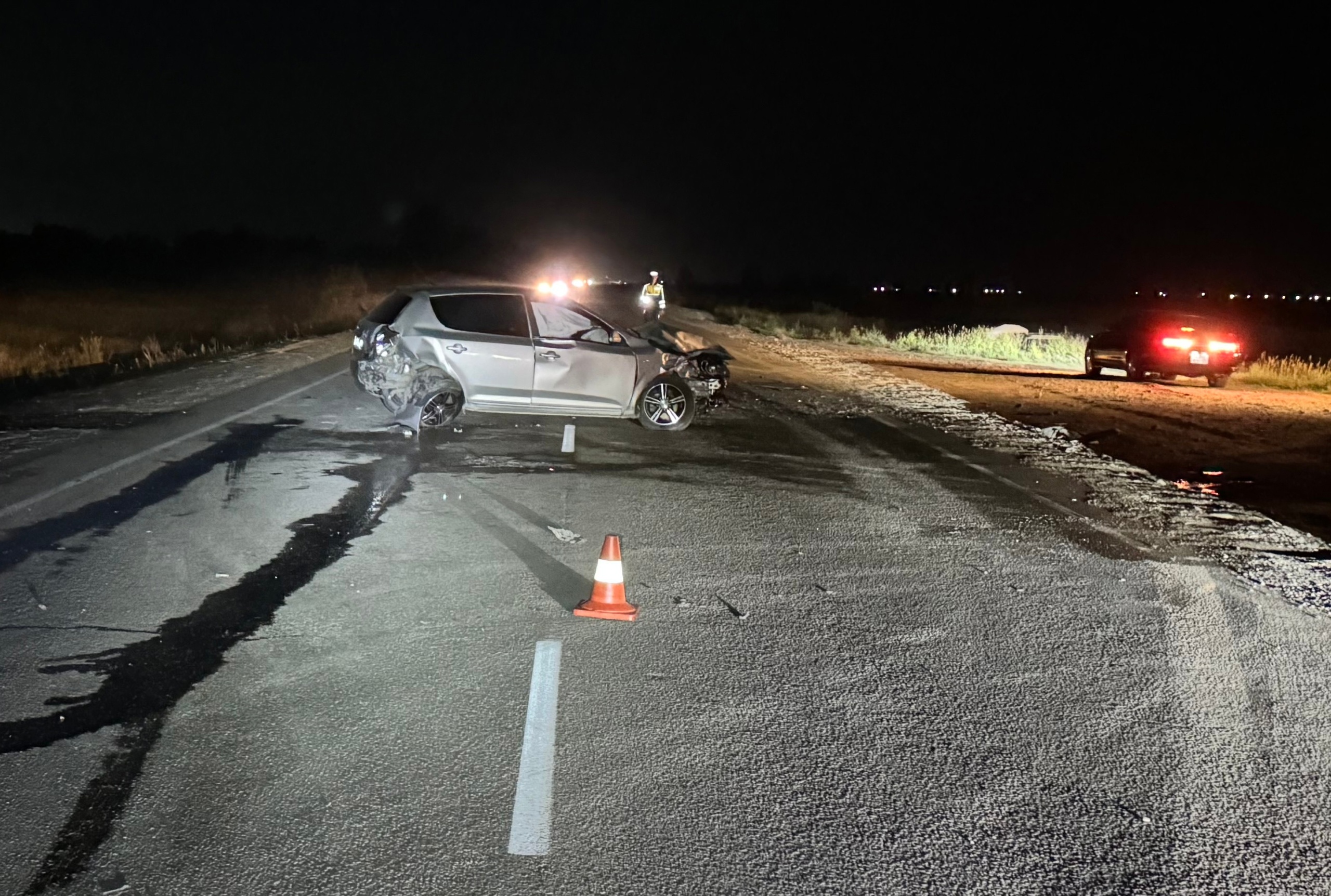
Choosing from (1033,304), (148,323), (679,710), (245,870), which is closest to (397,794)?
(245,870)

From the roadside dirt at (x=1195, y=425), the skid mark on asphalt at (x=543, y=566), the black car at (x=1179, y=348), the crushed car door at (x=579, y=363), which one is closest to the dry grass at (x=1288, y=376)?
the roadside dirt at (x=1195, y=425)

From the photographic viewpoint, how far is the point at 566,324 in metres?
13.4

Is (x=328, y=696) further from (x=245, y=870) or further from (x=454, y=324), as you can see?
(x=454, y=324)

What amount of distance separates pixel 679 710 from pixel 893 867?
4.91ft

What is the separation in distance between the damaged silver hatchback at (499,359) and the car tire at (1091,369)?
15.6 m

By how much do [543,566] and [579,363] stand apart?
6.01m

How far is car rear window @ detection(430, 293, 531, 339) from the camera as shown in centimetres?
1288

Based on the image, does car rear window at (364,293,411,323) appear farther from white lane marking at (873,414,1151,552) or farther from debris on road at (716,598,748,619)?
debris on road at (716,598,748,619)

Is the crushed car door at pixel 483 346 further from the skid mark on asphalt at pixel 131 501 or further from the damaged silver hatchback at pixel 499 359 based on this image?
the skid mark on asphalt at pixel 131 501

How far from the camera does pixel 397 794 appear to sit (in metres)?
4.19

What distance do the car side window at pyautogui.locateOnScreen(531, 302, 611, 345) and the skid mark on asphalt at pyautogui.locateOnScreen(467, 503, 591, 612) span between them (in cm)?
461

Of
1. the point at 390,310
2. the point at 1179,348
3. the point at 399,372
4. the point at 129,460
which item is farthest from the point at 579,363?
the point at 1179,348

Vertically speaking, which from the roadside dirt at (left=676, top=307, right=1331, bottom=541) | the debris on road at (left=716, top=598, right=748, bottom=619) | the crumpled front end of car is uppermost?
the crumpled front end of car

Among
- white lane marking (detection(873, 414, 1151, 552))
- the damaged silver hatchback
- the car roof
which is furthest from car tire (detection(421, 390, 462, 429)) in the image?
white lane marking (detection(873, 414, 1151, 552))
